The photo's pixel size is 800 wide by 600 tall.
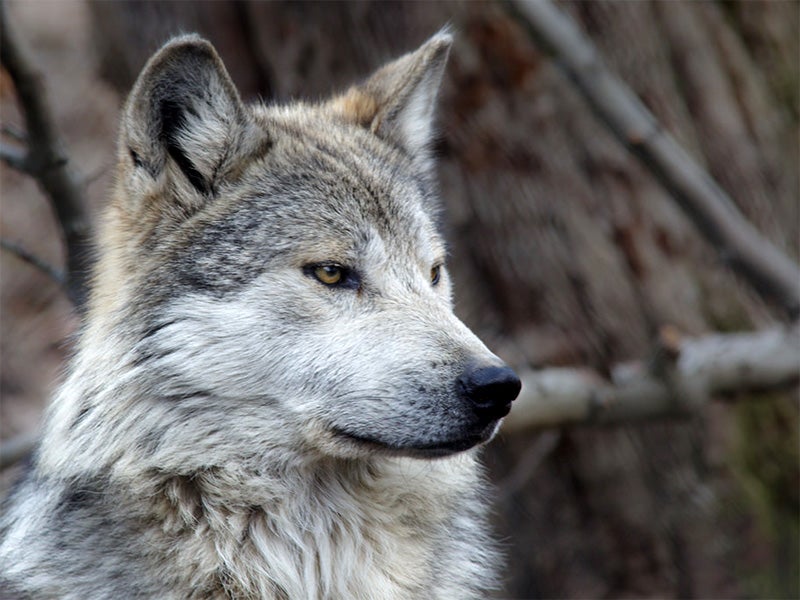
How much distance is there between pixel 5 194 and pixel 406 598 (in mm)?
9647

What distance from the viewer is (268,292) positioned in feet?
14.2

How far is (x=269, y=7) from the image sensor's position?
815 centimetres

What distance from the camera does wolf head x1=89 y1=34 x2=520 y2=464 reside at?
4211 mm

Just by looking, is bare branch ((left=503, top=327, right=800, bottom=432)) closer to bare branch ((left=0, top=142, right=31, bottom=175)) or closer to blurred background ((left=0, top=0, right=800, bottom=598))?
blurred background ((left=0, top=0, right=800, bottom=598))

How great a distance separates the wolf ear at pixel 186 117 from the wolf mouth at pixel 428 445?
4.14ft

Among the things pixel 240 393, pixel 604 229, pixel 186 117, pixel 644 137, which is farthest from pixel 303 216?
pixel 604 229

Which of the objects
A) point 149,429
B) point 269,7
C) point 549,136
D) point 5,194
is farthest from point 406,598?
point 5,194

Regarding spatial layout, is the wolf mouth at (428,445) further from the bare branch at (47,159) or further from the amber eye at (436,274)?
the bare branch at (47,159)

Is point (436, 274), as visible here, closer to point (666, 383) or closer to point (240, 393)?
point (240, 393)

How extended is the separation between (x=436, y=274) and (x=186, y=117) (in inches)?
54.7

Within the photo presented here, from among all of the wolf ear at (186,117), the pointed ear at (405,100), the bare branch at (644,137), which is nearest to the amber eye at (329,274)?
the wolf ear at (186,117)

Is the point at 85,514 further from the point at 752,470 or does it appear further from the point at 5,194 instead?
the point at 5,194

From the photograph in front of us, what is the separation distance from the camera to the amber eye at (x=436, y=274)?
501 centimetres

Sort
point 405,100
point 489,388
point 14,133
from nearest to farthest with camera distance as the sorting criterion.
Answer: point 489,388 → point 405,100 → point 14,133
